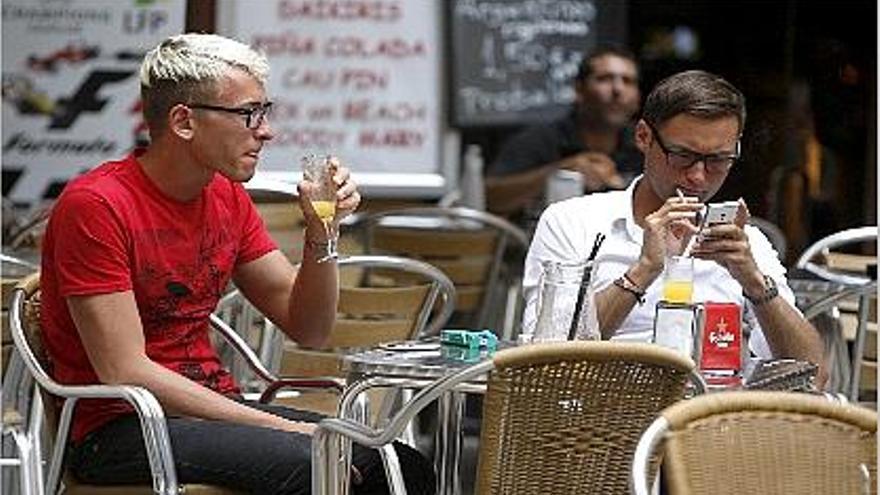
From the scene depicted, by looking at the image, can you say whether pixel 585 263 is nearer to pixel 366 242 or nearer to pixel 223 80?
pixel 223 80

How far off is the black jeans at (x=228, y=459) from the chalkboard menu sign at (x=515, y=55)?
4163 millimetres

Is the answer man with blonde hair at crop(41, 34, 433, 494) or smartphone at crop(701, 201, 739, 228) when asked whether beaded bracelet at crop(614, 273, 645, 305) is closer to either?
smartphone at crop(701, 201, 739, 228)

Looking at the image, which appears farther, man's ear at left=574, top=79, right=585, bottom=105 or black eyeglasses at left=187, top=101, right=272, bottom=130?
man's ear at left=574, top=79, right=585, bottom=105

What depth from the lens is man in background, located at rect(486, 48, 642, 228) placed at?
7.73m

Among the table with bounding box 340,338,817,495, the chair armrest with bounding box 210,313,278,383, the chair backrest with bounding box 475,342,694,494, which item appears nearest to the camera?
the chair backrest with bounding box 475,342,694,494

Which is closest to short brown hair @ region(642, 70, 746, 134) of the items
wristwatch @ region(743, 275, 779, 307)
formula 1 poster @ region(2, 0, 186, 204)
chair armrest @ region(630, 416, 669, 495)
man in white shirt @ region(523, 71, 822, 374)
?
man in white shirt @ region(523, 71, 822, 374)

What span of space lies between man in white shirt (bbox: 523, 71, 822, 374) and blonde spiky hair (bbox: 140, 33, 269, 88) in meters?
0.72

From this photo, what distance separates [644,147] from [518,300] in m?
2.24

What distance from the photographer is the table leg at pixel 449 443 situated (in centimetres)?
421

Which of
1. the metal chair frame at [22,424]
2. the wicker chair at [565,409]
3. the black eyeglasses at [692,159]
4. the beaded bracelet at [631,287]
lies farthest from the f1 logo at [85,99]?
the wicker chair at [565,409]

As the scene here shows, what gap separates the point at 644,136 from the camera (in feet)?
14.9

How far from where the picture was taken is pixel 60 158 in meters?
7.94

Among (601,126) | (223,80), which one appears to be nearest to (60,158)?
(601,126)

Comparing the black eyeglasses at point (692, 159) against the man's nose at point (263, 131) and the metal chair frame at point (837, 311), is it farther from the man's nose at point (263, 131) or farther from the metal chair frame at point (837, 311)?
the metal chair frame at point (837, 311)
